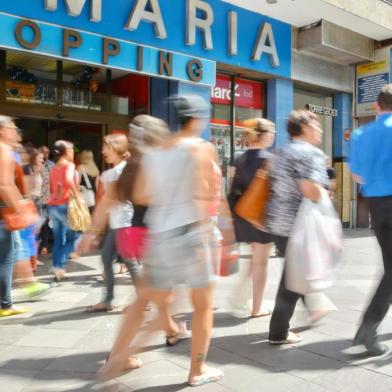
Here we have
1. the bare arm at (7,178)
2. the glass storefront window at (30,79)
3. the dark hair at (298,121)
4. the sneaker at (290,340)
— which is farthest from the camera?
the glass storefront window at (30,79)

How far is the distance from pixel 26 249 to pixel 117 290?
3.66 feet

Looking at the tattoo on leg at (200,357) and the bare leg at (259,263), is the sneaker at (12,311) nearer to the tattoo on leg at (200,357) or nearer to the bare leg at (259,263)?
the bare leg at (259,263)

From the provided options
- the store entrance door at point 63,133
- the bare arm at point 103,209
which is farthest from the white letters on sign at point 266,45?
the bare arm at point 103,209

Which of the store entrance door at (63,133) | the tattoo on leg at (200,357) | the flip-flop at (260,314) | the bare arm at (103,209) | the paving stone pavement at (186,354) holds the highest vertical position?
the store entrance door at (63,133)

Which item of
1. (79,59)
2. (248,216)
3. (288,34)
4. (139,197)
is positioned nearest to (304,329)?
(248,216)

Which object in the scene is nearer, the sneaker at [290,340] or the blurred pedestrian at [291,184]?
the blurred pedestrian at [291,184]

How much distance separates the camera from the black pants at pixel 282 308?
3.41 m

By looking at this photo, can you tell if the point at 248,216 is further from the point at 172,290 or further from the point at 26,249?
the point at 26,249

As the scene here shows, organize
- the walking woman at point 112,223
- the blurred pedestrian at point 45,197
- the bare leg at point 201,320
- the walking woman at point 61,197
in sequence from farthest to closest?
the blurred pedestrian at point 45,197, the walking woman at point 61,197, the walking woman at point 112,223, the bare leg at point 201,320

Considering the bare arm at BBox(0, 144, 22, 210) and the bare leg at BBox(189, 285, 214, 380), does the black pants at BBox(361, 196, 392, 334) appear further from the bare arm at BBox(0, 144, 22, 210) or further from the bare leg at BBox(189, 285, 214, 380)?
the bare arm at BBox(0, 144, 22, 210)

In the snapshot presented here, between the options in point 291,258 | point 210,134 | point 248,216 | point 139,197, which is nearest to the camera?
point 139,197

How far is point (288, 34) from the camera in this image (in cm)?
1039

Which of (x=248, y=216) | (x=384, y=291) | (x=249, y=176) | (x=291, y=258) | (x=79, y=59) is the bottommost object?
(x=384, y=291)

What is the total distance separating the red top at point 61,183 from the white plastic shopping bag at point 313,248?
3269mm
